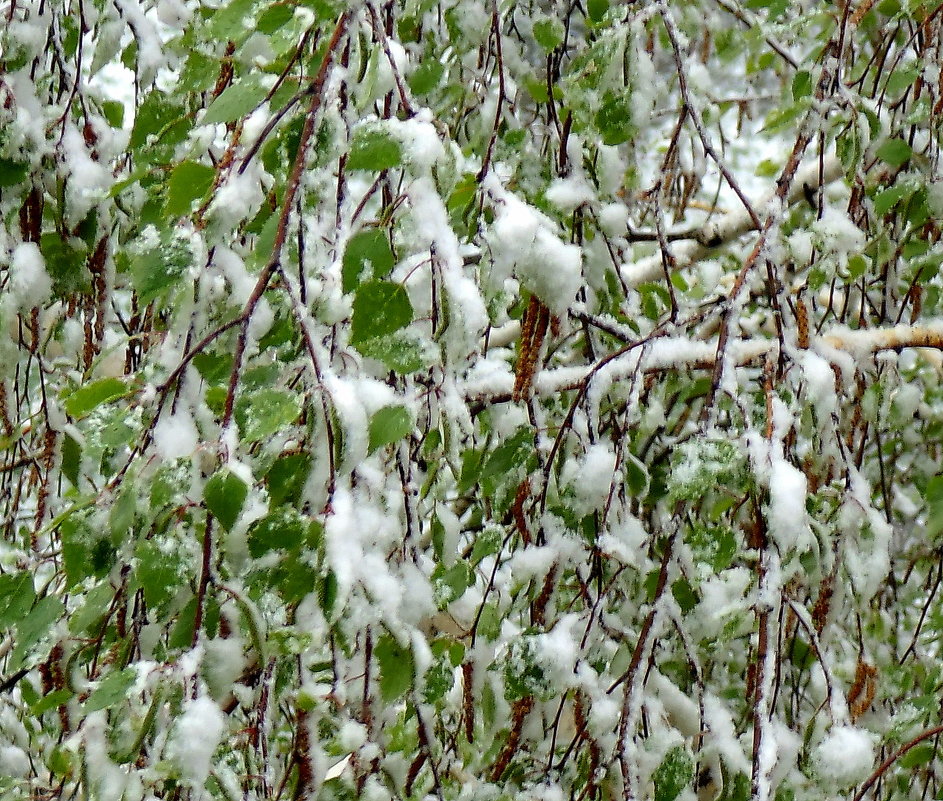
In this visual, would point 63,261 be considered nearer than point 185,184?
No

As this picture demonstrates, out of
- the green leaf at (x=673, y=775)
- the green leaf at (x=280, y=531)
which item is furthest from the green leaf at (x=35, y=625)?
the green leaf at (x=673, y=775)

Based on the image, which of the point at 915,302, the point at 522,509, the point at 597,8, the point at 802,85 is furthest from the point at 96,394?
the point at 915,302

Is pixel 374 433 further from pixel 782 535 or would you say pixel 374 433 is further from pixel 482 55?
pixel 482 55

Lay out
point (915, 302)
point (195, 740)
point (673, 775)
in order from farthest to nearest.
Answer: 1. point (915, 302)
2. point (673, 775)
3. point (195, 740)

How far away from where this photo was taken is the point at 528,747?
967mm

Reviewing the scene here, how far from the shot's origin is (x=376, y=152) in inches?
21.5

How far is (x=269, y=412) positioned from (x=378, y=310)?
92 mm

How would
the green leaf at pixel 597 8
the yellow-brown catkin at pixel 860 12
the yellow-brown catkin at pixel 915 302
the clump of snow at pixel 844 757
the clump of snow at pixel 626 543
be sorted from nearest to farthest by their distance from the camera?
the clump of snow at pixel 844 757
the clump of snow at pixel 626 543
the green leaf at pixel 597 8
the yellow-brown catkin at pixel 860 12
the yellow-brown catkin at pixel 915 302

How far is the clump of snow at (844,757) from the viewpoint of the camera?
0.71 metres

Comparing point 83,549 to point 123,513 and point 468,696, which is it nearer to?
point 123,513

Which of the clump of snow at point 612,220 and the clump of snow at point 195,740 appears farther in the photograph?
the clump of snow at point 612,220

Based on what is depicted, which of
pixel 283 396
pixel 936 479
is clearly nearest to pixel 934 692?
pixel 936 479

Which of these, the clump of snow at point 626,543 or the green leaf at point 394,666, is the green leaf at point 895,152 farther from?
the green leaf at point 394,666

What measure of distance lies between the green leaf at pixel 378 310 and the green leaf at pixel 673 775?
0.42m
